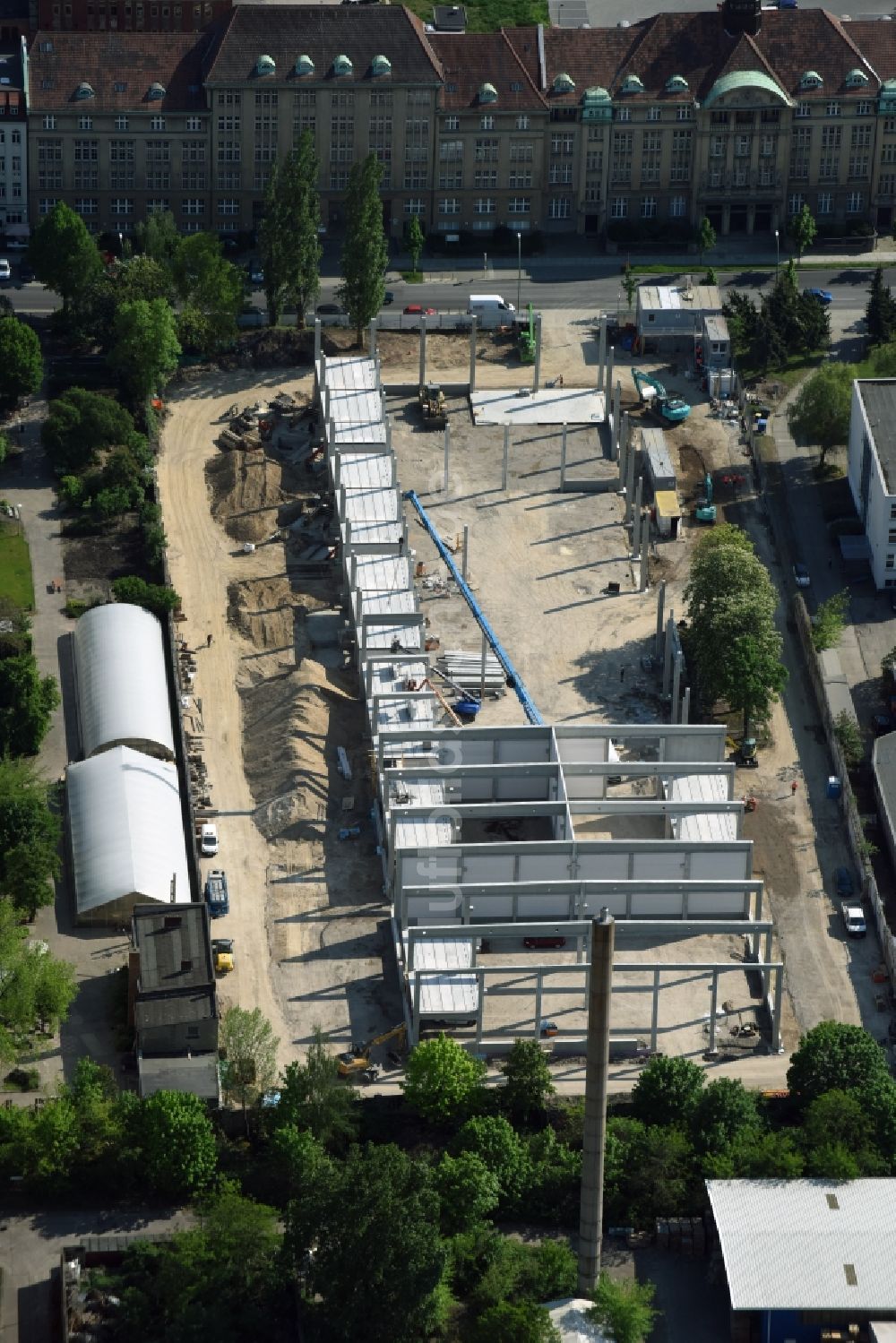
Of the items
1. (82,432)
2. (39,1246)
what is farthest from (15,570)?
(39,1246)

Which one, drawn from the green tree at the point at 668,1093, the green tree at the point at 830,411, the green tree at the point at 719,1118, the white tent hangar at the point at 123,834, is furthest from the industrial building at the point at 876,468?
the green tree at the point at 719,1118

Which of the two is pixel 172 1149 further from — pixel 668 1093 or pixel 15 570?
pixel 15 570

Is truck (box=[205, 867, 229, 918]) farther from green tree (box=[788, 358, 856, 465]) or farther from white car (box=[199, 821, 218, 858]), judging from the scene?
green tree (box=[788, 358, 856, 465])

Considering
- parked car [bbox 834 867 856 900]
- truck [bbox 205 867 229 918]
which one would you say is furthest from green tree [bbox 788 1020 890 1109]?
truck [bbox 205 867 229 918]

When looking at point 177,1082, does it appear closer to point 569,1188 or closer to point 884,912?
point 569,1188

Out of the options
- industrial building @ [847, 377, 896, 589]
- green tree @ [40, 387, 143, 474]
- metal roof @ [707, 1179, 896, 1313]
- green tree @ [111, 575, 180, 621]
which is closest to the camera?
metal roof @ [707, 1179, 896, 1313]

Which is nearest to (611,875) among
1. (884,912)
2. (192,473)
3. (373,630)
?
(884,912)
